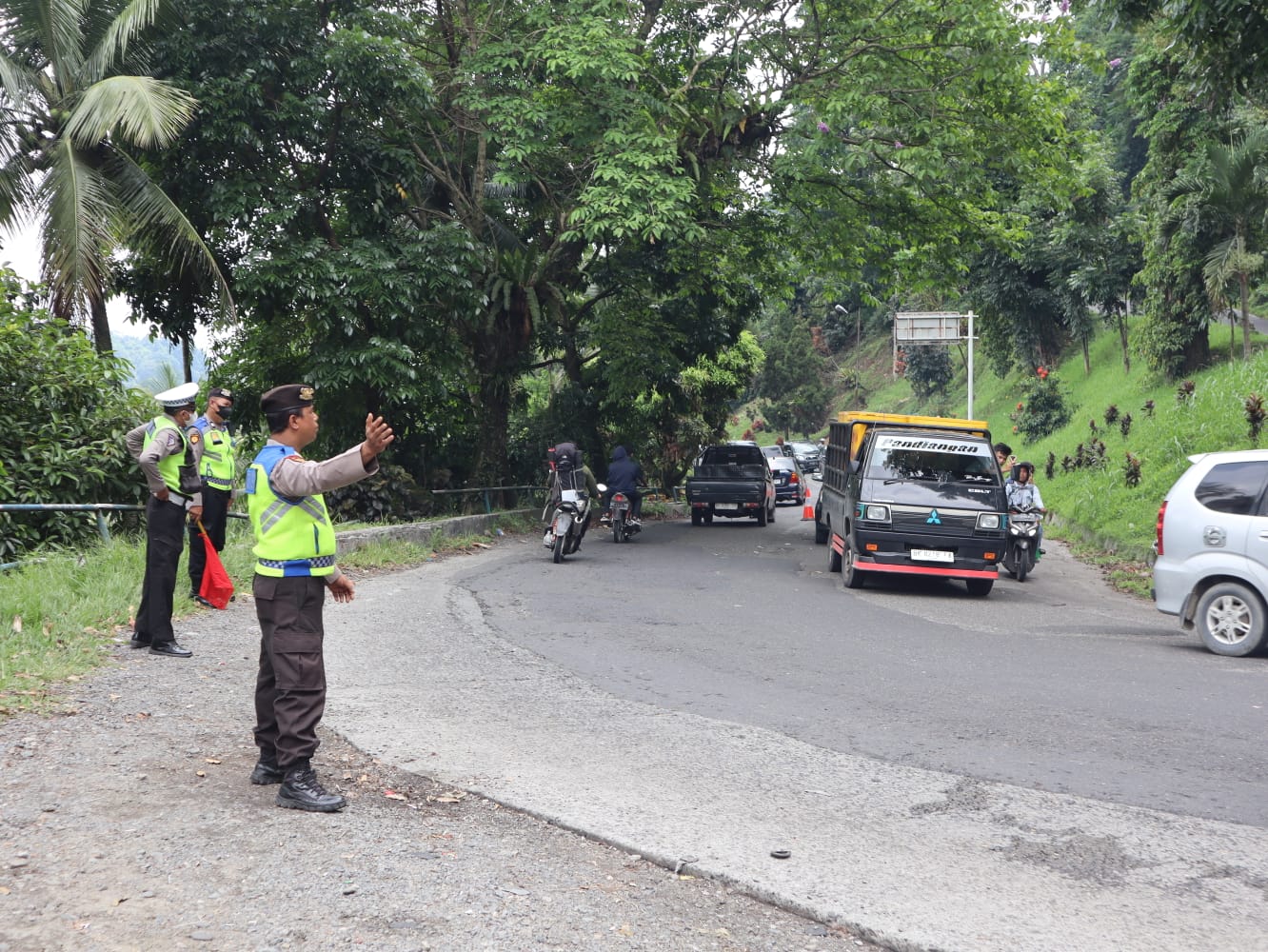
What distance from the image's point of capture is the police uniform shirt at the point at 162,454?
26.7 feet

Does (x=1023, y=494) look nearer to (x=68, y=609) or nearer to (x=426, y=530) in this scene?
(x=426, y=530)

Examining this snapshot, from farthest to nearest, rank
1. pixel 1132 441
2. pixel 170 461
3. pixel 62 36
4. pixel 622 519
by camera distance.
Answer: pixel 1132 441 → pixel 622 519 → pixel 62 36 → pixel 170 461

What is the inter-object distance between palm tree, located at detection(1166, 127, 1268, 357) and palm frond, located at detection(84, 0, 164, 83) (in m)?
19.9

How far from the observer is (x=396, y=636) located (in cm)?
991

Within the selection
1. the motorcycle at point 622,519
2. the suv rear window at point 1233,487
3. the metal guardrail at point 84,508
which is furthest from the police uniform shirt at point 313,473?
the motorcycle at point 622,519

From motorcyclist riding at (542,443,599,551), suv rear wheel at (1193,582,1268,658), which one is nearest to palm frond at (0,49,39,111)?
motorcyclist riding at (542,443,599,551)

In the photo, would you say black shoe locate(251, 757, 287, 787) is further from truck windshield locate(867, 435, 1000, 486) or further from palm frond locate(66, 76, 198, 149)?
palm frond locate(66, 76, 198, 149)

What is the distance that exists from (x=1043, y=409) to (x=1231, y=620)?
31987 millimetres

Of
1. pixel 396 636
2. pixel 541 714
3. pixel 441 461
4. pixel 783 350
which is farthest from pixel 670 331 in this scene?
pixel 783 350

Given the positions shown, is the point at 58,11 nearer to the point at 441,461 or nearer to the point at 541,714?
the point at 441,461

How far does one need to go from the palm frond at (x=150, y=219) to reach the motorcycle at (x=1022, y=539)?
11.8m

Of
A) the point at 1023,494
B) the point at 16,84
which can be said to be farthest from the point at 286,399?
the point at 16,84

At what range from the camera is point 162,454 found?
8188 mm

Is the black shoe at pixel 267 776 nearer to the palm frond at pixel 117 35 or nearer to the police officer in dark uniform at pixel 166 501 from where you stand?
the police officer in dark uniform at pixel 166 501
